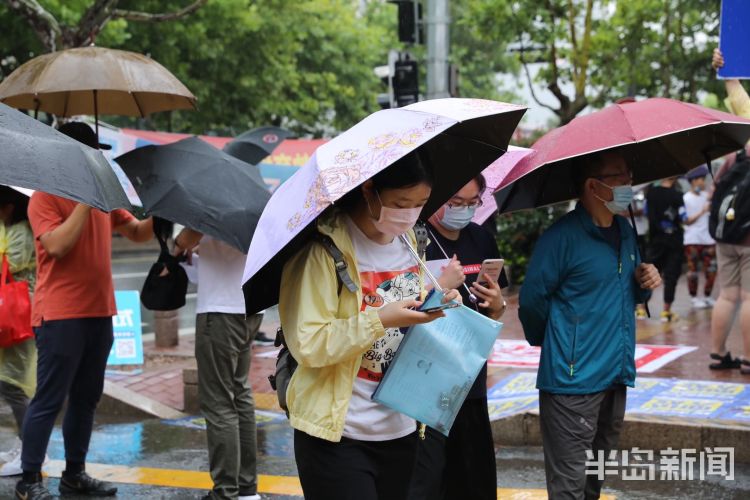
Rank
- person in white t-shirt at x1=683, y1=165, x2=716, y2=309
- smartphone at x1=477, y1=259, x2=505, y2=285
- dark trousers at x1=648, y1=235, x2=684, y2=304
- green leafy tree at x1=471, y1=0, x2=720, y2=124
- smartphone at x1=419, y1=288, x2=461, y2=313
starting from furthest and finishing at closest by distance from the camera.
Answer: green leafy tree at x1=471, y1=0, x2=720, y2=124 < person in white t-shirt at x1=683, y1=165, x2=716, y2=309 < dark trousers at x1=648, y1=235, x2=684, y2=304 < smartphone at x1=477, y1=259, x2=505, y2=285 < smartphone at x1=419, y1=288, x2=461, y2=313

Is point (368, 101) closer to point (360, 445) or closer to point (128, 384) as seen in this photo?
point (128, 384)

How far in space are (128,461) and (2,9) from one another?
14092 millimetres

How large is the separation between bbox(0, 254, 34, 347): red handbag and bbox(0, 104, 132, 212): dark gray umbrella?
2.01 meters

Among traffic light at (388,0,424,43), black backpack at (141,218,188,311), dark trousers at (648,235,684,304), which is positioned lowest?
dark trousers at (648,235,684,304)

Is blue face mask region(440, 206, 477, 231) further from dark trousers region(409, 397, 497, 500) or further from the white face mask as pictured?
the white face mask

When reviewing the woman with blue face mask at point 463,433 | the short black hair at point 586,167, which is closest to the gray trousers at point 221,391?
the woman with blue face mask at point 463,433

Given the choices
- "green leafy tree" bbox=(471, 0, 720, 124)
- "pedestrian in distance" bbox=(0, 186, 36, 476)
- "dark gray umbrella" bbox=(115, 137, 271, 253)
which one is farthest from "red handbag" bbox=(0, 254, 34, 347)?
"green leafy tree" bbox=(471, 0, 720, 124)

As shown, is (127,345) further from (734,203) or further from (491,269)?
(491,269)

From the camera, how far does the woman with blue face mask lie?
3.99m

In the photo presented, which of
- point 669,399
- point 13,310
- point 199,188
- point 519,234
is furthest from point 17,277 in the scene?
point 519,234

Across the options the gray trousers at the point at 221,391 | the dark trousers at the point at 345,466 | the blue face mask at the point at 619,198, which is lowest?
the gray trousers at the point at 221,391

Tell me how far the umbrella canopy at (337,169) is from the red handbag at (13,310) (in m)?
2.98

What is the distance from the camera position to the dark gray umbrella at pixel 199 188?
4617 mm

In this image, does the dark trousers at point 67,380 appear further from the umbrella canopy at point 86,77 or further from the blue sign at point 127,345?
the blue sign at point 127,345
